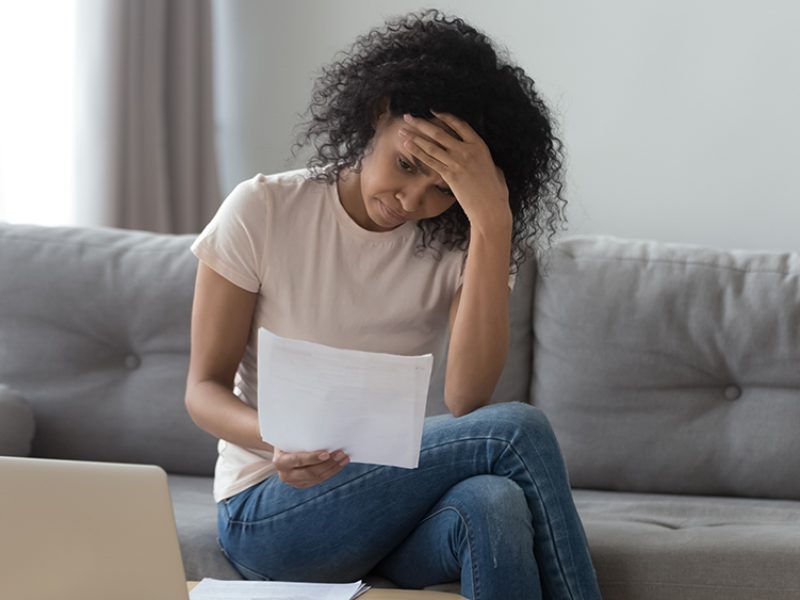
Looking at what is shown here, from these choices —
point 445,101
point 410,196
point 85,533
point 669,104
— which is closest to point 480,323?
point 410,196

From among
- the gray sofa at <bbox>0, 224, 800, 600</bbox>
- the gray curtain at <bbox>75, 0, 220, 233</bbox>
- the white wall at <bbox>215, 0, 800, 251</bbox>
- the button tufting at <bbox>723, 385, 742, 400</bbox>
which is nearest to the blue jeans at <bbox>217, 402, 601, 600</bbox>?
the gray sofa at <bbox>0, 224, 800, 600</bbox>

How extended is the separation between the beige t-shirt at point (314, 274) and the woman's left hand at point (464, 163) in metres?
0.13

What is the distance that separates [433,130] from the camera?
157cm

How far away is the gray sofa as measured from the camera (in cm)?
210

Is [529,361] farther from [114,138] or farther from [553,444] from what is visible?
[114,138]

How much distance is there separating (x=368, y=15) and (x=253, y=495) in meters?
1.53

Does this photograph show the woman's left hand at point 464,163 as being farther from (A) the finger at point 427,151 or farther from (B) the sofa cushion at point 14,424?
(B) the sofa cushion at point 14,424

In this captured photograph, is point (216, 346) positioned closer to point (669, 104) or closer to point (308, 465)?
point (308, 465)

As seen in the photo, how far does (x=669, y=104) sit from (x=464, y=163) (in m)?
1.17

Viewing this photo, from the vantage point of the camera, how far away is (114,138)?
8.79 ft

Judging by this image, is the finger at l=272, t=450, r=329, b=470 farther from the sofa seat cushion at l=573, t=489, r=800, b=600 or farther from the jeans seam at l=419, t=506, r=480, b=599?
the sofa seat cushion at l=573, t=489, r=800, b=600

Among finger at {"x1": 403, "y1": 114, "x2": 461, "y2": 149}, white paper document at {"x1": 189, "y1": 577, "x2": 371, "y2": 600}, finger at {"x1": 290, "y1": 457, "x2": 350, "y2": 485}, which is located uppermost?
finger at {"x1": 403, "y1": 114, "x2": 461, "y2": 149}

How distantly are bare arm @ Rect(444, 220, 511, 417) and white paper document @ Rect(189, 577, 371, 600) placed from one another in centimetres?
39

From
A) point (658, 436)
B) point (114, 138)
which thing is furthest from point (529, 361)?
point (114, 138)
